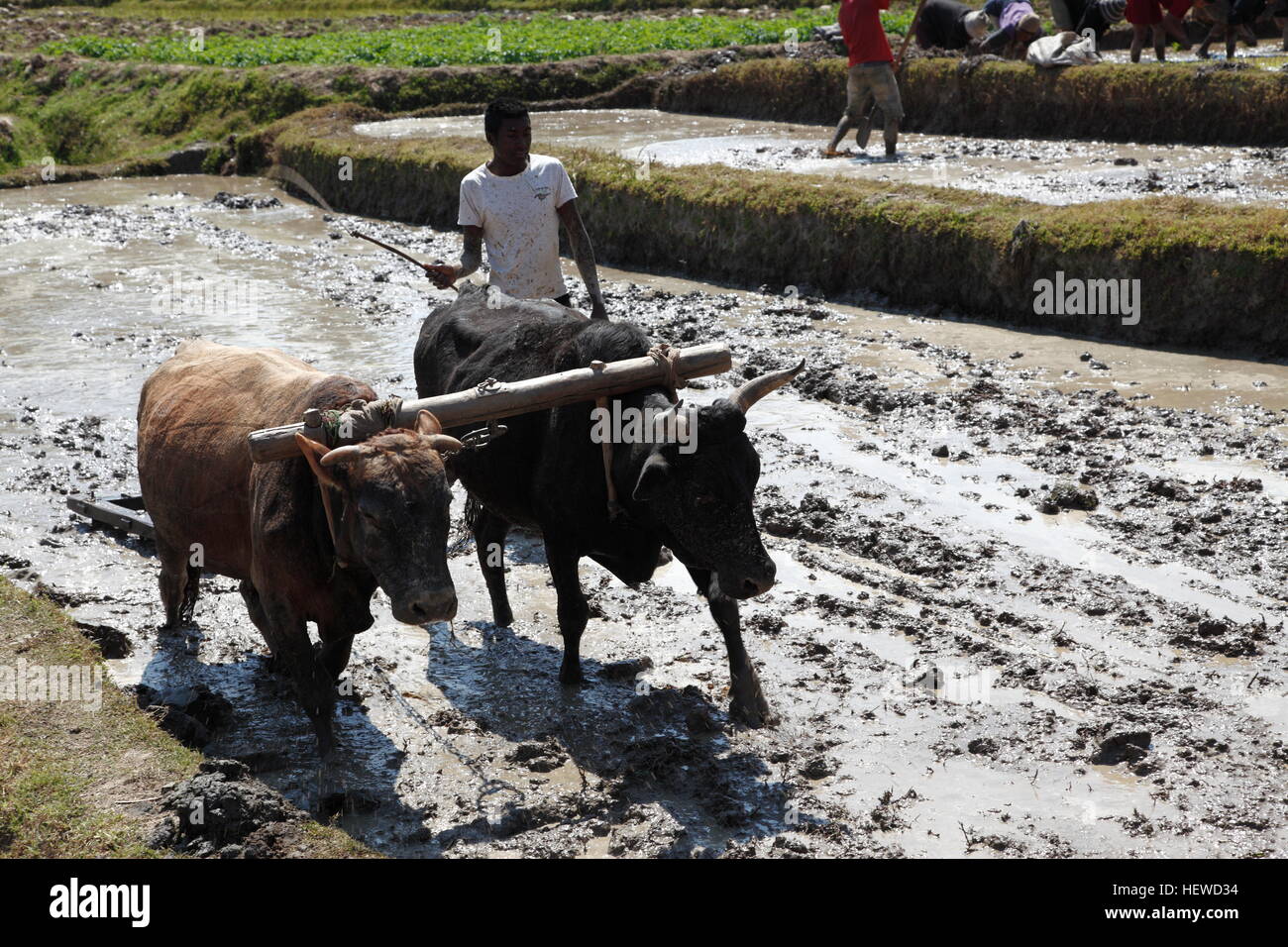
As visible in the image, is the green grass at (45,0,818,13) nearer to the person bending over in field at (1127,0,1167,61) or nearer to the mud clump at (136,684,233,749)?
the person bending over in field at (1127,0,1167,61)

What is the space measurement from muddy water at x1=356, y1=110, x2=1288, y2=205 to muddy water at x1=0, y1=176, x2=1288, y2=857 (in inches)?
160

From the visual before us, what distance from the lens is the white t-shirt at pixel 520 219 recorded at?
24.6 ft

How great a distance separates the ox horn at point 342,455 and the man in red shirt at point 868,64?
12944 mm

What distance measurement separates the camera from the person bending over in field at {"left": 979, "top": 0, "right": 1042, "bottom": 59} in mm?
19766

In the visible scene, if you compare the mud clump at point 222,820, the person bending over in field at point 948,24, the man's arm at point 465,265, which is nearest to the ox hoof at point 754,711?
the mud clump at point 222,820

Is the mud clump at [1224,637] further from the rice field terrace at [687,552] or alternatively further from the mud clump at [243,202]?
the mud clump at [243,202]

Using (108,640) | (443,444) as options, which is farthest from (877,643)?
(108,640)

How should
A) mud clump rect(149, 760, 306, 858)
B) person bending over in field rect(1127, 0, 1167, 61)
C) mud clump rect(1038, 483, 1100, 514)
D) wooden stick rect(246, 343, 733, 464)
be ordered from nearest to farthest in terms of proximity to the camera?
mud clump rect(149, 760, 306, 858) < wooden stick rect(246, 343, 733, 464) < mud clump rect(1038, 483, 1100, 514) < person bending over in field rect(1127, 0, 1167, 61)

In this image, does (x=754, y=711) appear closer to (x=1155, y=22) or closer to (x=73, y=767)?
(x=73, y=767)

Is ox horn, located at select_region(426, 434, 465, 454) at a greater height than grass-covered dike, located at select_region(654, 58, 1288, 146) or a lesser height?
lesser

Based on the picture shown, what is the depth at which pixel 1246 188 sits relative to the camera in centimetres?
1332

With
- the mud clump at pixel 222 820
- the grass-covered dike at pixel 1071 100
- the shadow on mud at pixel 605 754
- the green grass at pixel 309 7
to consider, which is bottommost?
the shadow on mud at pixel 605 754

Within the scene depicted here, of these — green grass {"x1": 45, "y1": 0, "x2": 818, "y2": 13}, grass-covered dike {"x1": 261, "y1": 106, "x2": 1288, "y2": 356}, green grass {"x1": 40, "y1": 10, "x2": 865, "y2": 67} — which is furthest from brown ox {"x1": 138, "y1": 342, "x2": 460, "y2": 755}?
green grass {"x1": 45, "y1": 0, "x2": 818, "y2": 13}
